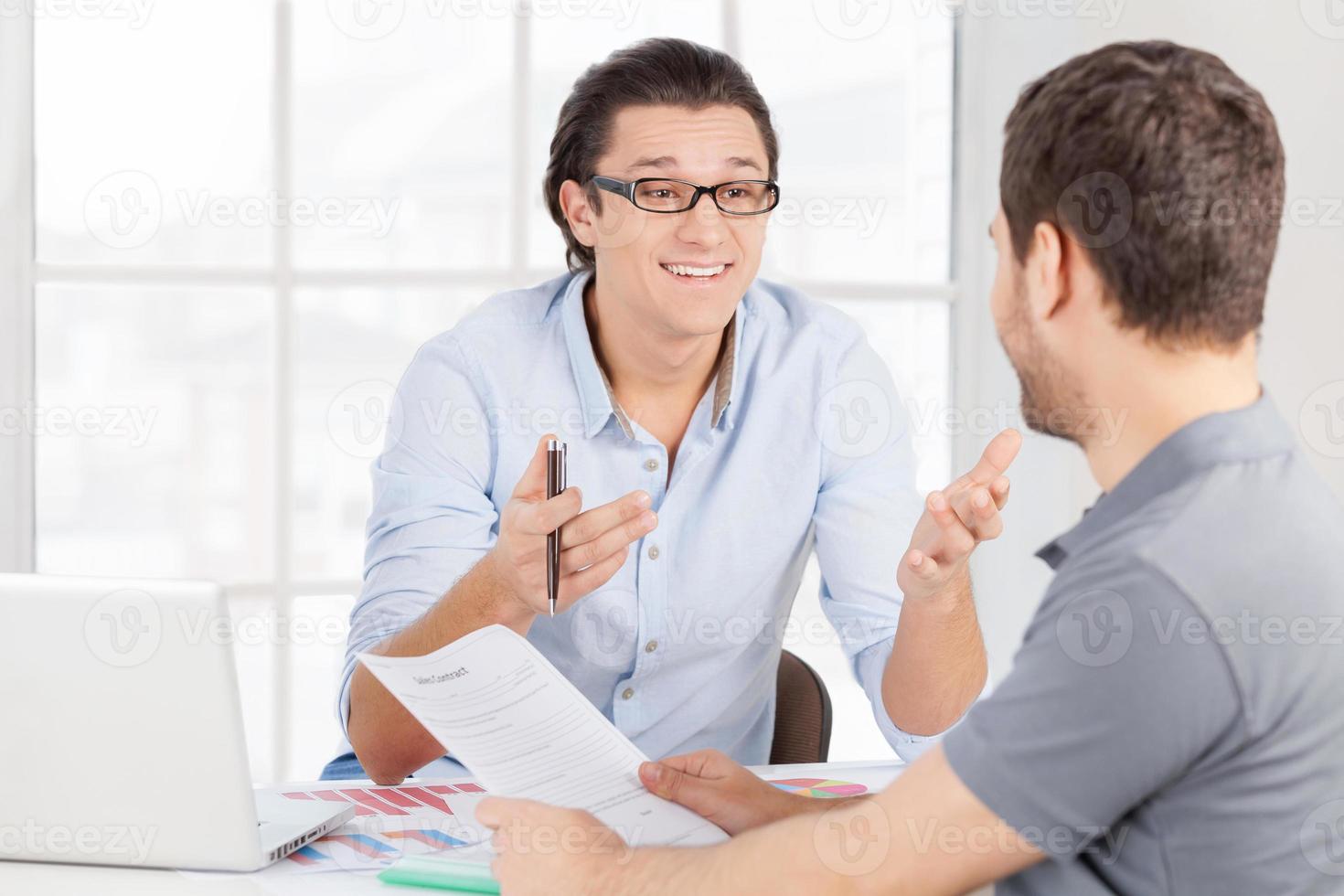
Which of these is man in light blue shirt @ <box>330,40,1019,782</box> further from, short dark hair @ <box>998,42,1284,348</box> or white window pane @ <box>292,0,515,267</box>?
white window pane @ <box>292,0,515,267</box>

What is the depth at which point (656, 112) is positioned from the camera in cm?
203

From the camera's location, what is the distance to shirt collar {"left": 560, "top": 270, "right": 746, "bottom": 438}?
202cm

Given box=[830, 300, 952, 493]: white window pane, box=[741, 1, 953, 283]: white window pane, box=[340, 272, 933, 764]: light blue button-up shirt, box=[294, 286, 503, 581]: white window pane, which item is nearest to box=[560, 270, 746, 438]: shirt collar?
box=[340, 272, 933, 764]: light blue button-up shirt

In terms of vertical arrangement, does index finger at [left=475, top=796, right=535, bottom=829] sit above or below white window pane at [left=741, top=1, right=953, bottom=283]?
below

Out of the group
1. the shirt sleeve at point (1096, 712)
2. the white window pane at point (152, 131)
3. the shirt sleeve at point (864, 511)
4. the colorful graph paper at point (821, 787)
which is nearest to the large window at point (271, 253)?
the white window pane at point (152, 131)

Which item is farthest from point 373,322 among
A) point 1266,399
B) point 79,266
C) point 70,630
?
point 1266,399

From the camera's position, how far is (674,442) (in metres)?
2.08

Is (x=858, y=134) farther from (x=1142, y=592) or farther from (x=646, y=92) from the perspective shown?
(x=1142, y=592)

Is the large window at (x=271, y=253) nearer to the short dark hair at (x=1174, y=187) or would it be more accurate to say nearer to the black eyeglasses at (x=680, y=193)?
the black eyeglasses at (x=680, y=193)

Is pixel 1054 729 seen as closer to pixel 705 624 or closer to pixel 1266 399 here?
pixel 1266 399

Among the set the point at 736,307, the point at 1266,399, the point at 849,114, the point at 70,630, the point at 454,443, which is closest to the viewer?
the point at 1266,399

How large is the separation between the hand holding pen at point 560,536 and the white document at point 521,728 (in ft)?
0.90

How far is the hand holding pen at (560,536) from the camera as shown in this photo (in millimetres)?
1562

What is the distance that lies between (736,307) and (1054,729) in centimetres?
126
